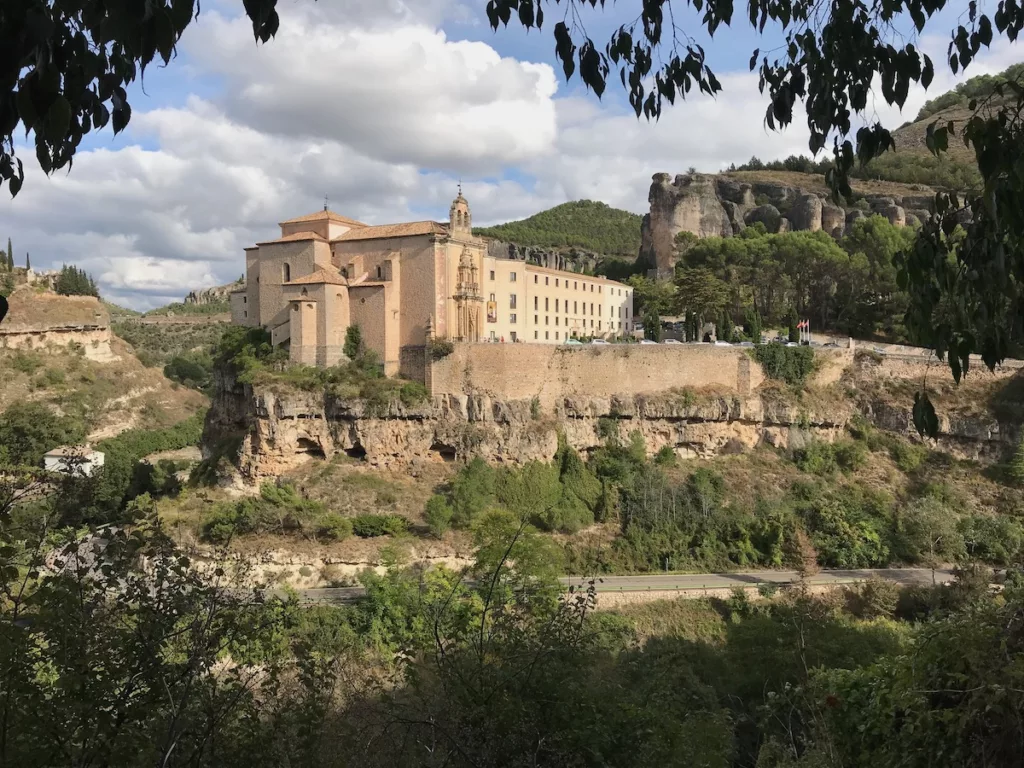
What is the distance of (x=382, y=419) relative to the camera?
92.7 ft

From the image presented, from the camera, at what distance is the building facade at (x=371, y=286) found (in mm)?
29719

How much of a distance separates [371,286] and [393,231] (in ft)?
9.08

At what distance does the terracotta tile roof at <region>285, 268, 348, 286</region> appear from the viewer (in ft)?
97.0

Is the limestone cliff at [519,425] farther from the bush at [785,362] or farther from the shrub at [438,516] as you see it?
the shrub at [438,516]

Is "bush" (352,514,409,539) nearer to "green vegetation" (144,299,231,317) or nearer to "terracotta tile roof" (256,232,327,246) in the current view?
"terracotta tile roof" (256,232,327,246)

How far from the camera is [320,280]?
97.0 feet

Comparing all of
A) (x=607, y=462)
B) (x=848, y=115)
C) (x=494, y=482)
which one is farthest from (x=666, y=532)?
(x=848, y=115)

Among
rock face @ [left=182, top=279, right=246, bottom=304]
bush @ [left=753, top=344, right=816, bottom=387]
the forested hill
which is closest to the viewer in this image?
bush @ [left=753, top=344, right=816, bottom=387]

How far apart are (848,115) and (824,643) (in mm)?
16520

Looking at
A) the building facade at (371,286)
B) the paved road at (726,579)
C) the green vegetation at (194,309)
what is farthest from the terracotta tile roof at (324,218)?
the green vegetation at (194,309)

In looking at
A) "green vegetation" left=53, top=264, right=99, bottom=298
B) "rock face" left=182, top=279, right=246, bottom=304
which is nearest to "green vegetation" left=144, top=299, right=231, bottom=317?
"rock face" left=182, top=279, right=246, bottom=304

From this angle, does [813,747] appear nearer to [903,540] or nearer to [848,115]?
[848,115]

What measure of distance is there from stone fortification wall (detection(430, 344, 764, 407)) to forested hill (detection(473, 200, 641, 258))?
148 feet

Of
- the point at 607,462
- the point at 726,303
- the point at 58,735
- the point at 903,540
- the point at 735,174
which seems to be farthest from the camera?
the point at 735,174
